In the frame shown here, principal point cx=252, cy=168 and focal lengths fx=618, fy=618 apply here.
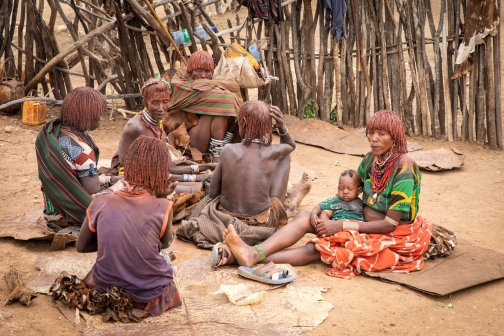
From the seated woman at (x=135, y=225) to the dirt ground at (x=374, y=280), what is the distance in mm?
407

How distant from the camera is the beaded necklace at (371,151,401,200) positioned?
4.07 metres

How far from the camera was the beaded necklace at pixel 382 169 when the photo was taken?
4.07 meters

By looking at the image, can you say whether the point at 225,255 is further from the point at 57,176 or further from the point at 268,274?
the point at 57,176

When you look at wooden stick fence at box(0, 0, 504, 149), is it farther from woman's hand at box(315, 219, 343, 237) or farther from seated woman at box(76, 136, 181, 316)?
seated woman at box(76, 136, 181, 316)

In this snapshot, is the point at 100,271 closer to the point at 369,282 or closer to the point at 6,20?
the point at 369,282

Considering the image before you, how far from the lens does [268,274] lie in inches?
157

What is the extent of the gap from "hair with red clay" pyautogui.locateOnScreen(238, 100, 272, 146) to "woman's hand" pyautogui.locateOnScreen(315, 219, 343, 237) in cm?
79

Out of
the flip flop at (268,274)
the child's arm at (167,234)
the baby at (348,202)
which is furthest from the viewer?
the baby at (348,202)

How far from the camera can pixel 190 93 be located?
586cm

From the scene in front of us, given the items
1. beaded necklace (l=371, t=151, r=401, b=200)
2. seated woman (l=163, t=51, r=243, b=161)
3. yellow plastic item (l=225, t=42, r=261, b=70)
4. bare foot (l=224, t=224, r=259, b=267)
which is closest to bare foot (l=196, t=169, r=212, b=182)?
seated woman (l=163, t=51, r=243, b=161)

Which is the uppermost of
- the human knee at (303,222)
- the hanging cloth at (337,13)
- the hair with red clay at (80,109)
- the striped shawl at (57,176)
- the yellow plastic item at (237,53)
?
the hanging cloth at (337,13)

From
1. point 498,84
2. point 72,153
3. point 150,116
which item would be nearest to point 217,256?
point 72,153

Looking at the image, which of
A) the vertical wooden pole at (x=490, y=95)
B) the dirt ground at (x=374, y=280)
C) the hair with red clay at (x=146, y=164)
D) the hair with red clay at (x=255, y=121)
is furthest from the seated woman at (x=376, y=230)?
the vertical wooden pole at (x=490, y=95)

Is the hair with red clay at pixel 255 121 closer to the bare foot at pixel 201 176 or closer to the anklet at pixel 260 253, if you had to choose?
the anklet at pixel 260 253
